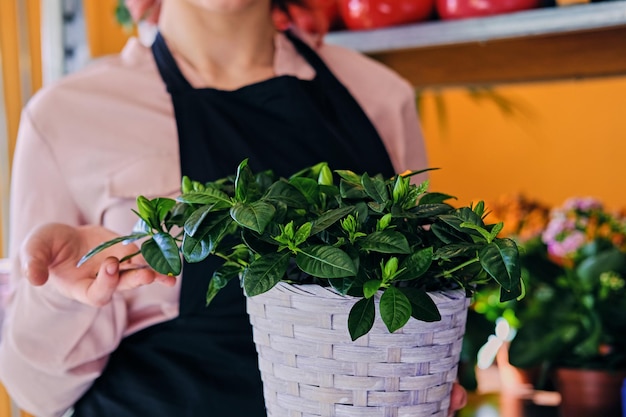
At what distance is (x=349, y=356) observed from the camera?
2.17ft

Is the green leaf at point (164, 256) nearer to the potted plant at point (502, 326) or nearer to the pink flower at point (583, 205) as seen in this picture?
the potted plant at point (502, 326)

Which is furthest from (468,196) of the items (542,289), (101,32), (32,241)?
(32,241)

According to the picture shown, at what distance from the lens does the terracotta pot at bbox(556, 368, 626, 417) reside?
A: 4.06 feet

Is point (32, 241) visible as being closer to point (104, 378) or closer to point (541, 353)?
point (104, 378)

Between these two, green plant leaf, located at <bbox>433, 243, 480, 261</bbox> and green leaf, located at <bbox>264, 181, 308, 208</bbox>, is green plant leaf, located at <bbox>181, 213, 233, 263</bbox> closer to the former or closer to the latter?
green leaf, located at <bbox>264, 181, 308, 208</bbox>

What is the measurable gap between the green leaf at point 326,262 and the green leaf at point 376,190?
0.07 m

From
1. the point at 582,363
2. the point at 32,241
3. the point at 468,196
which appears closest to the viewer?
the point at 32,241

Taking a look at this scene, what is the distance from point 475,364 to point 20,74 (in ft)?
4.79

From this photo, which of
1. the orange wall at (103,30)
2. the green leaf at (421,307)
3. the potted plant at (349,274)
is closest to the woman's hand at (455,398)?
the potted plant at (349,274)

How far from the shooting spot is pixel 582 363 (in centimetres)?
128

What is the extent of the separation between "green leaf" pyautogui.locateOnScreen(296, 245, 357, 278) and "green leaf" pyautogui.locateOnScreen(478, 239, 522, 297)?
10cm

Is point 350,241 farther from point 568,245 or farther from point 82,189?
point 568,245

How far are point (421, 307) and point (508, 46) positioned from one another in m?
1.01

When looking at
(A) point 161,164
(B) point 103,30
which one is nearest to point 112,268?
(A) point 161,164
